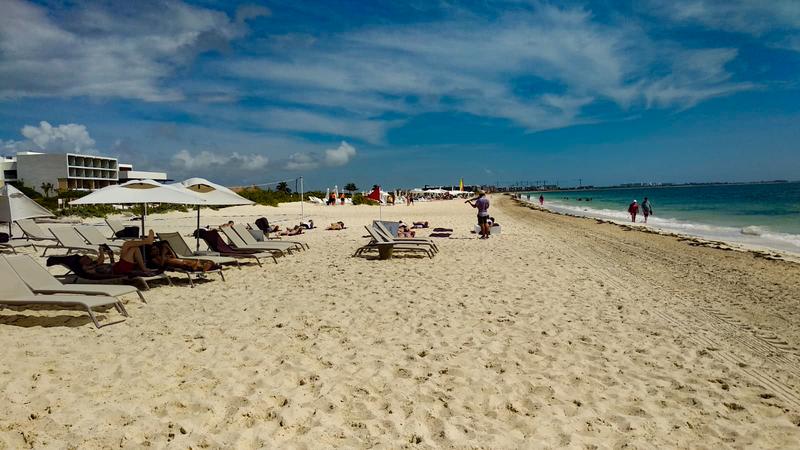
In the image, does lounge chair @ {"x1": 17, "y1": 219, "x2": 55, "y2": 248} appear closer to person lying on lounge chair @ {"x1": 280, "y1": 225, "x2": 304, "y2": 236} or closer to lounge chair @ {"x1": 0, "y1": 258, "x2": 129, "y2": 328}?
person lying on lounge chair @ {"x1": 280, "y1": 225, "x2": 304, "y2": 236}

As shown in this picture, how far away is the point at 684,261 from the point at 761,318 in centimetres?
A: 593

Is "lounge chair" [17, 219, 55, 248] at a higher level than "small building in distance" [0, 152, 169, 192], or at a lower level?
lower

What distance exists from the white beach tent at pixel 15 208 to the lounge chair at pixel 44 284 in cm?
561

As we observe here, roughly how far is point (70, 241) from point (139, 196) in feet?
13.2

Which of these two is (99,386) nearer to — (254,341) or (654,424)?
(254,341)

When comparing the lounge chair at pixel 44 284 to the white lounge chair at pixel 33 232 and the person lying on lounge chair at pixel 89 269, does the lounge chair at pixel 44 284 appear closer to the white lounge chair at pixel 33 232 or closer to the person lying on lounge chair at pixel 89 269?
the person lying on lounge chair at pixel 89 269

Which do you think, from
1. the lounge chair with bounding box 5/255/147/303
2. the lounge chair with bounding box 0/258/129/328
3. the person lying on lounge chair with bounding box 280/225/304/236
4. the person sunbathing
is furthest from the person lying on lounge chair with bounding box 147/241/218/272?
the person lying on lounge chair with bounding box 280/225/304/236

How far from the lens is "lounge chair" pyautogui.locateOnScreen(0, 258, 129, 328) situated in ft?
18.4

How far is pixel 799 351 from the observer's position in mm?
5281

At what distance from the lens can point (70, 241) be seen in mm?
11758

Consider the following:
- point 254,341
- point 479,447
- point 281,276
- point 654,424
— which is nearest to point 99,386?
point 254,341

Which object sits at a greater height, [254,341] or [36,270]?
[36,270]

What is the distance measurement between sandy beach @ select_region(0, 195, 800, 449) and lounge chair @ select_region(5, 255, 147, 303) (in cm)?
33

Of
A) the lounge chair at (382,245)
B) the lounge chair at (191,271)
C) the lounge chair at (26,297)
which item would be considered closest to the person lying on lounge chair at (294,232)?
the lounge chair at (382,245)
